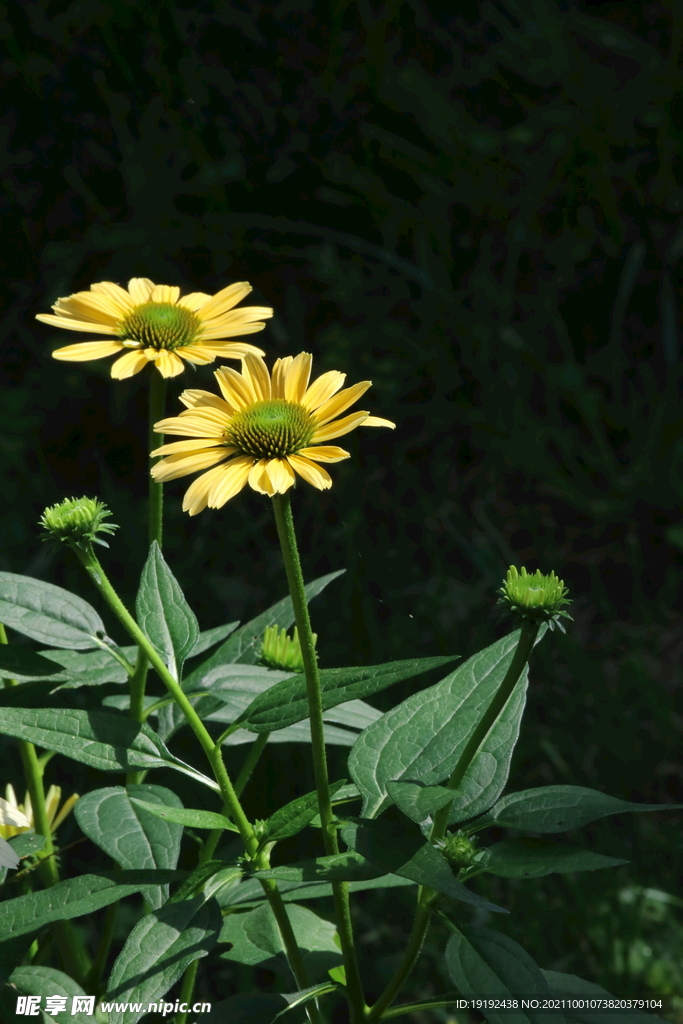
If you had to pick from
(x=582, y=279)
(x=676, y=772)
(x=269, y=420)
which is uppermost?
(x=582, y=279)

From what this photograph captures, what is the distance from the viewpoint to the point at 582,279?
5.79ft

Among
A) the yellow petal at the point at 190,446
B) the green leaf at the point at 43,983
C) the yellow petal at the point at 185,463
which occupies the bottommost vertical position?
the green leaf at the point at 43,983

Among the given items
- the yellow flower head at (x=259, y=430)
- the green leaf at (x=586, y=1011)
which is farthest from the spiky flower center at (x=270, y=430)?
the green leaf at (x=586, y=1011)

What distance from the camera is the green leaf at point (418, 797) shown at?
0.46 m

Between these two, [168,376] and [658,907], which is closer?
[168,376]

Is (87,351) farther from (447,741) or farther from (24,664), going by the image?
(447,741)

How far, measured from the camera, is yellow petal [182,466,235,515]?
0.48 metres

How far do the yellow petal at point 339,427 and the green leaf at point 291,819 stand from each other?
0.18m

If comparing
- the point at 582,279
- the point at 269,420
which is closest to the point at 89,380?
the point at 582,279

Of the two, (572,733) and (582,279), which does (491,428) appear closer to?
(582,279)

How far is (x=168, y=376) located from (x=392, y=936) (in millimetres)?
744

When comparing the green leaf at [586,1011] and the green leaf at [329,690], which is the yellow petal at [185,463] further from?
the green leaf at [586,1011]

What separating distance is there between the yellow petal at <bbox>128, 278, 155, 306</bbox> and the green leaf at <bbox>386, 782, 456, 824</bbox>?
37 cm

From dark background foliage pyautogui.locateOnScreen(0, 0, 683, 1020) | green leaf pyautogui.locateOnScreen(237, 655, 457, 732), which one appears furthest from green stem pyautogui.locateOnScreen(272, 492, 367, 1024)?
dark background foliage pyautogui.locateOnScreen(0, 0, 683, 1020)
